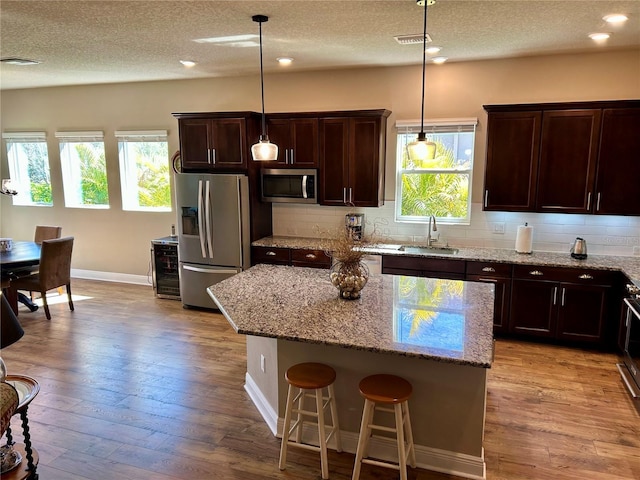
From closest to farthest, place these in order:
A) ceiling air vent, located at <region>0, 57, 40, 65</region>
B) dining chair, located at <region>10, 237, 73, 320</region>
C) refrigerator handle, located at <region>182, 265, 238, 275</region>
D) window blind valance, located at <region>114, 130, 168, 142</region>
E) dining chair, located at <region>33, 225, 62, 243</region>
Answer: ceiling air vent, located at <region>0, 57, 40, 65</region>
dining chair, located at <region>10, 237, 73, 320</region>
refrigerator handle, located at <region>182, 265, 238, 275</region>
dining chair, located at <region>33, 225, 62, 243</region>
window blind valance, located at <region>114, 130, 168, 142</region>

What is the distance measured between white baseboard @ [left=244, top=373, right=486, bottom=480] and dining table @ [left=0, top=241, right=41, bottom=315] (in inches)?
142

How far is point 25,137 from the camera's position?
6832mm

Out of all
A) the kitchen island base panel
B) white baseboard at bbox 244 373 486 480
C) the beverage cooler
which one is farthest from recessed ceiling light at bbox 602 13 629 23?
the beverage cooler

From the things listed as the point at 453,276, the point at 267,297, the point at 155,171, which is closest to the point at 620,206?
the point at 453,276

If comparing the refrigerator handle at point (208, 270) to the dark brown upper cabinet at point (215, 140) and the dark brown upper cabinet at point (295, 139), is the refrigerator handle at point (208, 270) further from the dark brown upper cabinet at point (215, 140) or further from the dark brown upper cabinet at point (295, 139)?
the dark brown upper cabinet at point (295, 139)

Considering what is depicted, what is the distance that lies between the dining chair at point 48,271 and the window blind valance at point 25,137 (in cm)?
247

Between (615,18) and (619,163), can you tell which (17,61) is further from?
(619,163)

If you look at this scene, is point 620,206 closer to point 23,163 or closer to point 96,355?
point 96,355

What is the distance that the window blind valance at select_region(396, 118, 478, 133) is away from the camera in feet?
15.6

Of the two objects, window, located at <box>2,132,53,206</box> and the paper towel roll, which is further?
window, located at <box>2,132,53,206</box>

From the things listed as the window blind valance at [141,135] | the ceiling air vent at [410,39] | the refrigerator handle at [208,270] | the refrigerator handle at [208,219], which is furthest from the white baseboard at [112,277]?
the ceiling air vent at [410,39]

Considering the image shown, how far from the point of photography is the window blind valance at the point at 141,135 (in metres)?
6.10

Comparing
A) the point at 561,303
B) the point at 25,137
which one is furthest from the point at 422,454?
the point at 25,137

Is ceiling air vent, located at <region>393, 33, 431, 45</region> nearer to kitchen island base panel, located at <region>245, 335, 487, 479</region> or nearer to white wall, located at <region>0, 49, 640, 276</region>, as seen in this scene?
white wall, located at <region>0, 49, 640, 276</region>
